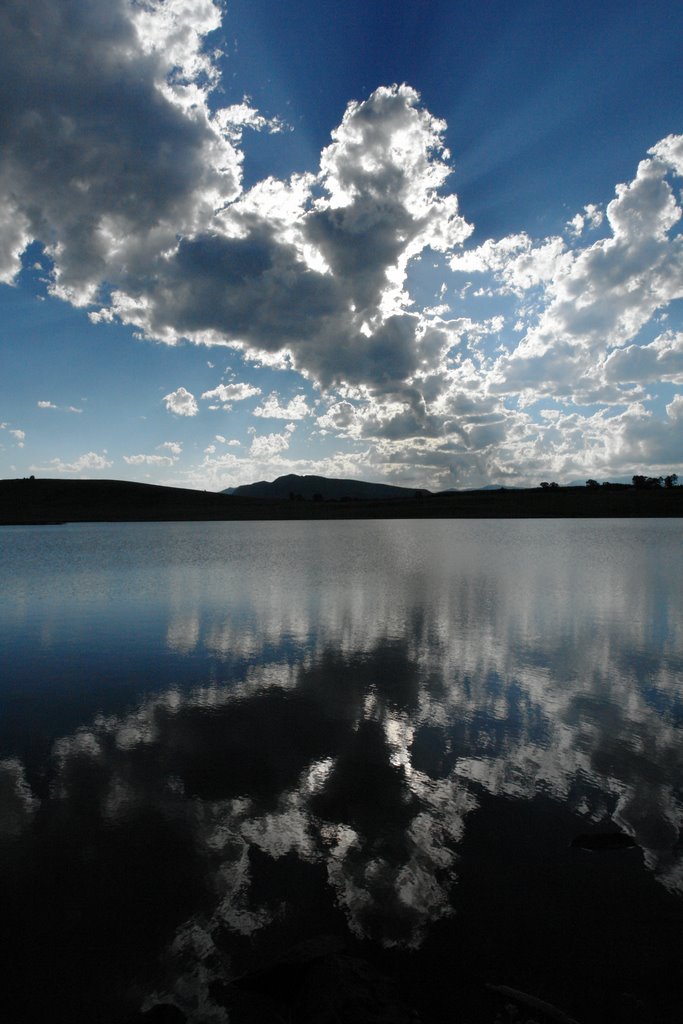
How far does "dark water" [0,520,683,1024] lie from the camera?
454 cm

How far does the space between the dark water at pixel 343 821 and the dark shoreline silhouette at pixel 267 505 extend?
353ft

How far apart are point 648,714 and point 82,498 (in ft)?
470

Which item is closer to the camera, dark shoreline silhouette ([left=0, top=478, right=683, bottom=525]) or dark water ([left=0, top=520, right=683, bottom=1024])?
dark water ([left=0, top=520, right=683, bottom=1024])

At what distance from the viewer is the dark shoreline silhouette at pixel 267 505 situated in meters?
118

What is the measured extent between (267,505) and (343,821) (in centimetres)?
13292

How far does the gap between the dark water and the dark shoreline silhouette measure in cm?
10751

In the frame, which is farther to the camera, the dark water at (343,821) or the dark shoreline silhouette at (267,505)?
the dark shoreline silhouette at (267,505)

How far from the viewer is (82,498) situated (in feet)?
440

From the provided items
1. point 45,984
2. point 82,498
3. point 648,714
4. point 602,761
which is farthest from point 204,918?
point 82,498

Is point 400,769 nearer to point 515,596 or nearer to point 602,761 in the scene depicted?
point 602,761

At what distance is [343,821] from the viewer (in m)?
6.60

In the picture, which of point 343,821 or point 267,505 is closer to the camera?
point 343,821

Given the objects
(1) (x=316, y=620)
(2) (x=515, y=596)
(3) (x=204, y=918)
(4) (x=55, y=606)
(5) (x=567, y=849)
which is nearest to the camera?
(3) (x=204, y=918)

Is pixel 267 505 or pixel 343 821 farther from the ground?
pixel 267 505
